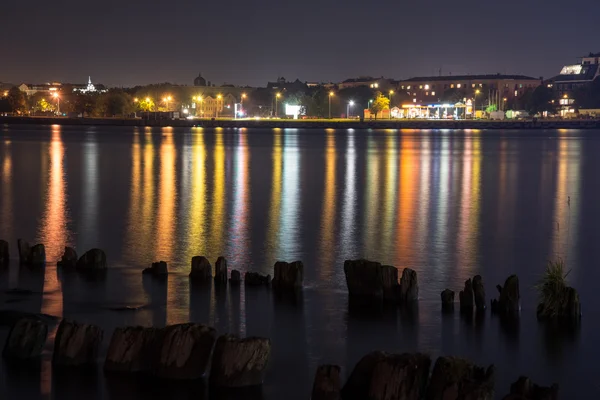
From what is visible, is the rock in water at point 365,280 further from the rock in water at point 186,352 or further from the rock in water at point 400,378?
the rock in water at point 400,378

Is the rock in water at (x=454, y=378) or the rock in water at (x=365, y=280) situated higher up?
the rock in water at (x=365, y=280)

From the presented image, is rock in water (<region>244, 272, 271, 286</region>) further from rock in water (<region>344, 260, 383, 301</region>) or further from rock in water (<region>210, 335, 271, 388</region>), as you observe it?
rock in water (<region>210, 335, 271, 388</region>)

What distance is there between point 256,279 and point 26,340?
5582 mm

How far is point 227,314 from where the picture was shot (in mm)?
15023

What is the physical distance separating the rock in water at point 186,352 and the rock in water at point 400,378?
2.19 m

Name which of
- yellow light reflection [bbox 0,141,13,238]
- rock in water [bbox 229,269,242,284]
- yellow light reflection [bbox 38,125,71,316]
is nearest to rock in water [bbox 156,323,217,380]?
yellow light reflection [bbox 38,125,71,316]

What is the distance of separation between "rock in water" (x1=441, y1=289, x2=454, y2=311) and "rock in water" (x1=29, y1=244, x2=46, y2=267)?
26.7ft

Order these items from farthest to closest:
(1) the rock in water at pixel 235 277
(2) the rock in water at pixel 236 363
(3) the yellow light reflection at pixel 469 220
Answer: (3) the yellow light reflection at pixel 469 220 → (1) the rock in water at pixel 235 277 → (2) the rock in water at pixel 236 363

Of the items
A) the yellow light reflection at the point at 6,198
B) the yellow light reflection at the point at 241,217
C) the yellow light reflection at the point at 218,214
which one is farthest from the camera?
the yellow light reflection at the point at 6,198

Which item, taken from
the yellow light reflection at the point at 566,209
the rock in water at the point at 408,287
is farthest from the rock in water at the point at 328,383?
the yellow light reflection at the point at 566,209

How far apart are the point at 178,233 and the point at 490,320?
430 inches

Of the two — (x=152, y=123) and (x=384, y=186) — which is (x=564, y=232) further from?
(x=152, y=123)

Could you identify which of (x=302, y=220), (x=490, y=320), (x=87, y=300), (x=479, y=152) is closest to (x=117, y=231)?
(x=302, y=220)

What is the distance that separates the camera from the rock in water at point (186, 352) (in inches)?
457
